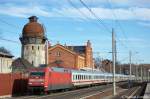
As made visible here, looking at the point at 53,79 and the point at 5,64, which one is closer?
the point at 53,79

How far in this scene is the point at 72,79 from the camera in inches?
2233

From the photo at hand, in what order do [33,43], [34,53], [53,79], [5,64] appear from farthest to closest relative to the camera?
1. [33,43]
2. [34,53]
3. [5,64]
4. [53,79]

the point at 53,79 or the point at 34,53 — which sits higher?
the point at 34,53

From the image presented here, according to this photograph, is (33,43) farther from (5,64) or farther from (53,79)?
(53,79)

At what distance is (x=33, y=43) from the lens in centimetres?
9469

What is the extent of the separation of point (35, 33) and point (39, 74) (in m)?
51.0

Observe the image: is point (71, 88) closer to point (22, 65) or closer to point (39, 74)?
point (39, 74)

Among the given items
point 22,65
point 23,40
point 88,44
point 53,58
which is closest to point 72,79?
point 22,65

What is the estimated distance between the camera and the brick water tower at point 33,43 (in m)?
94.6

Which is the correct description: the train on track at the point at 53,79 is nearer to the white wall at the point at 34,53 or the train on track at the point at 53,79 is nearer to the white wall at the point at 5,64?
the white wall at the point at 5,64

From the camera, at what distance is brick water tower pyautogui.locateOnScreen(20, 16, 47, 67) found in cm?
9462

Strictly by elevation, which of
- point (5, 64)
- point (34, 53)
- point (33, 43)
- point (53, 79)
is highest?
point (33, 43)

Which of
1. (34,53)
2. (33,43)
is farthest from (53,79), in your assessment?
(33,43)

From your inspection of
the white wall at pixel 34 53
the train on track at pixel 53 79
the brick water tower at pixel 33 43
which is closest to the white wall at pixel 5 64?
the train on track at pixel 53 79
